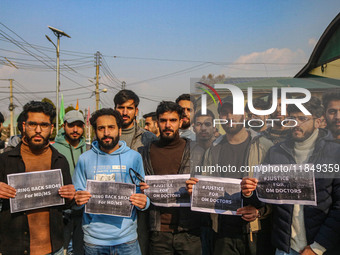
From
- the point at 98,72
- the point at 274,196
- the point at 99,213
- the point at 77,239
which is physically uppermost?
the point at 98,72

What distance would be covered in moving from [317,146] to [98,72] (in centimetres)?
3484

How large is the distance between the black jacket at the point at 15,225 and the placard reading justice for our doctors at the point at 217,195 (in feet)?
4.64

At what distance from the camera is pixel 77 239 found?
14.3 ft

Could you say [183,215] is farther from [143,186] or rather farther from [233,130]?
[233,130]

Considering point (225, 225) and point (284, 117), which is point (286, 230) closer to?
point (225, 225)

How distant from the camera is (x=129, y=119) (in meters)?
4.28

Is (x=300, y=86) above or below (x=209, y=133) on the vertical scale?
above

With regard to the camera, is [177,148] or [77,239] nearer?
[177,148]

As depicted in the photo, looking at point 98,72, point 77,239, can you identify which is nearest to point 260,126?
point 77,239

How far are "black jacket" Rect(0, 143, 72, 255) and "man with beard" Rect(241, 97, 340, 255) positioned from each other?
1929mm

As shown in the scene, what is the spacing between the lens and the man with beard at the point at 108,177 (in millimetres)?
3031

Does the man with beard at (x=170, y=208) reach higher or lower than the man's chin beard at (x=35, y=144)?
lower

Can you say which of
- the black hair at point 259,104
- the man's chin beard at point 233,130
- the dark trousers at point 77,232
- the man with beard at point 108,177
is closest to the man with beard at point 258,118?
the black hair at point 259,104

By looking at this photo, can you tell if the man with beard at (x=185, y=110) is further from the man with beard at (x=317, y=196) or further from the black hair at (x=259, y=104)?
the man with beard at (x=317, y=196)
